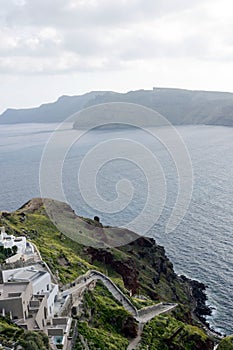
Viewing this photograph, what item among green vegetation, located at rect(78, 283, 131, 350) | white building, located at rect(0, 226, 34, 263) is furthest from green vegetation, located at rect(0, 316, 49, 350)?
white building, located at rect(0, 226, 34, 263)

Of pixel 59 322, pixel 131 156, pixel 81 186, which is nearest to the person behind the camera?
pixel 59 322

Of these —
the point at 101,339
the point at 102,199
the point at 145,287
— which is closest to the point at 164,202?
the point at 102,199

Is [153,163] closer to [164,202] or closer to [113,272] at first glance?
[164,202]

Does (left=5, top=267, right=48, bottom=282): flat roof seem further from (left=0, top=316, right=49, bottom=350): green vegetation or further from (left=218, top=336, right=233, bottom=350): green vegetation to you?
(left=218, top=336, right=233, bottom=350): green vegetation

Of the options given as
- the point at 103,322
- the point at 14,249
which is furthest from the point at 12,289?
the point at 14,249

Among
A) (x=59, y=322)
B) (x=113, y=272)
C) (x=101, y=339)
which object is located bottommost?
(x=113, y=272)

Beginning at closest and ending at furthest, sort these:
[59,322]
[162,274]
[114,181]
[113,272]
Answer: [59,322], [113,272], [162,274], [114,181]

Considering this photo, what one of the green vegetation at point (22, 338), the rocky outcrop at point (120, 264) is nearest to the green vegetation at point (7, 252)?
the green vegetation at point (22, 338)

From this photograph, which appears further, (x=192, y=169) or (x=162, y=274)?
(x=192, y=169)
